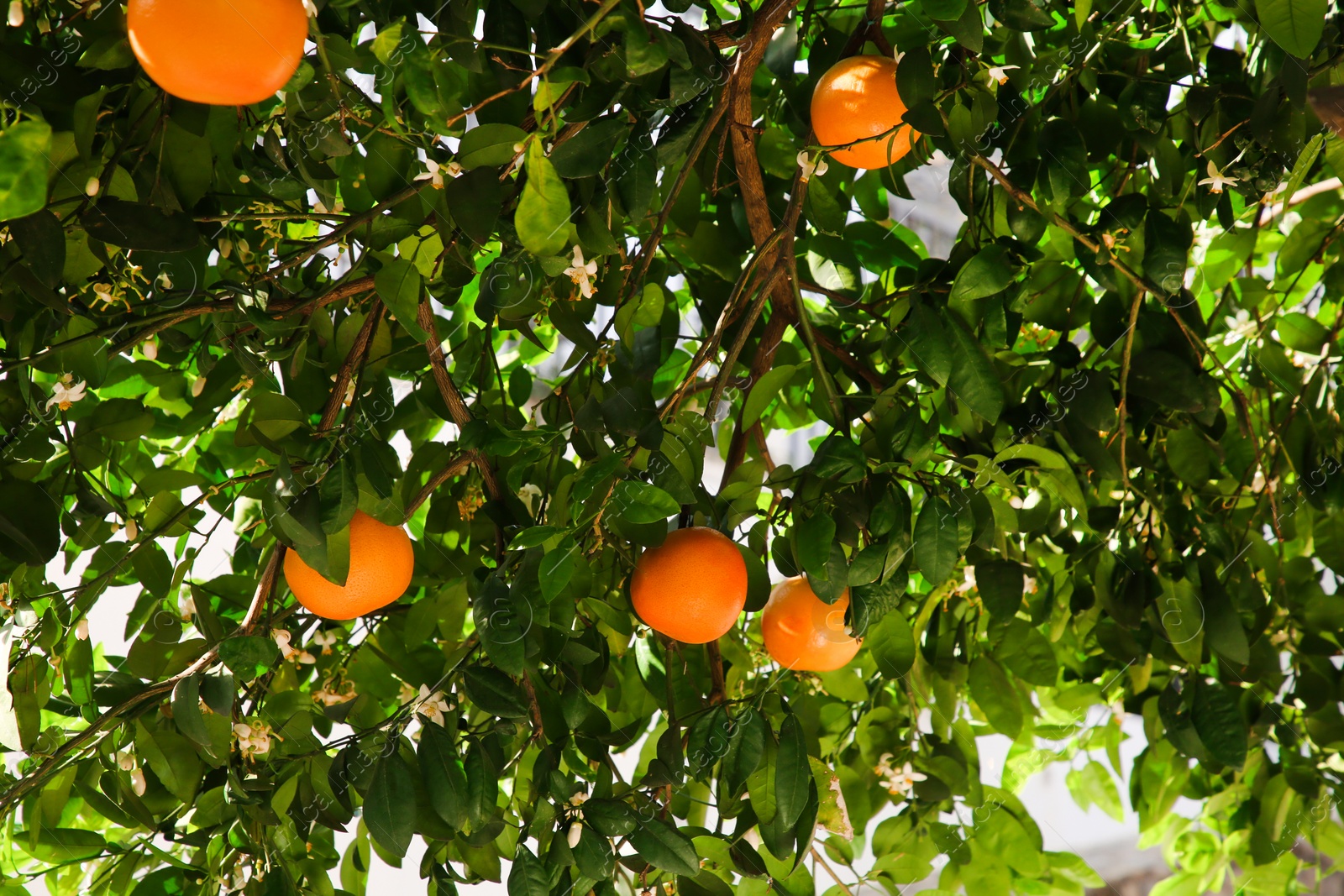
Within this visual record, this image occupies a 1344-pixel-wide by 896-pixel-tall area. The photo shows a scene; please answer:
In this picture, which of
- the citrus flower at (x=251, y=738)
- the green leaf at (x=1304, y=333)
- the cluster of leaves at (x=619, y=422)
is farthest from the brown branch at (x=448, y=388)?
the green leaf at (x=1304, y=333)

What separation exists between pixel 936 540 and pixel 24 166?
1.57ft

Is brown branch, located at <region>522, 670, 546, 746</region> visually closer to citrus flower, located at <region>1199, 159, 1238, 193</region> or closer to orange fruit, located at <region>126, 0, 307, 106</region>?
orange fruit, located at <region>126, 0, 307, 106</region>

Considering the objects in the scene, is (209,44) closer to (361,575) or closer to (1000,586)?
(361,575)

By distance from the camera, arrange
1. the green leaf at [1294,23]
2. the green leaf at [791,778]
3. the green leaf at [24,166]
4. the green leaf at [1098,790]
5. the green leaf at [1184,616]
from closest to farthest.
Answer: the green leaf at [24,166], the green leaf at [1294,23], the green leaf at [791,778], the green leaf at [1184,616], the green leaf at [1098,790]

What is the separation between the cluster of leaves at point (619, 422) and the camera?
0.54m

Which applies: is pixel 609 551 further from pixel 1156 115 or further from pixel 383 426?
pixel 1156 115

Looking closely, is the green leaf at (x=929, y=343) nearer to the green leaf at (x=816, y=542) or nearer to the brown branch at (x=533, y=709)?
the green leaf at (x=816, y=542)

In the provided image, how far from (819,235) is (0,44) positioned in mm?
572

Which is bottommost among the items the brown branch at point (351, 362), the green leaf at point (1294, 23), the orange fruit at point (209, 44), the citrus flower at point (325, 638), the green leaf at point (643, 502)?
the citrus flower at point (325, 638)

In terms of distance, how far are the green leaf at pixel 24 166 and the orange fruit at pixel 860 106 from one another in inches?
17.2

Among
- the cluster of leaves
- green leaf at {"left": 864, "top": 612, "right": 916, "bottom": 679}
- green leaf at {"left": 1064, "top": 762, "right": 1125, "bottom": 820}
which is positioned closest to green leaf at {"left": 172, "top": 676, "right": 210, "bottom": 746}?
the cluster of leaves

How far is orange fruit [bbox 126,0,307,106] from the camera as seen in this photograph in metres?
0.45

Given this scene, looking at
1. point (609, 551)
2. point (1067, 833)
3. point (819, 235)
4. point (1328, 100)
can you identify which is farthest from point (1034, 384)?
point (1067, 833)

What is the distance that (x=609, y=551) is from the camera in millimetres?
747
